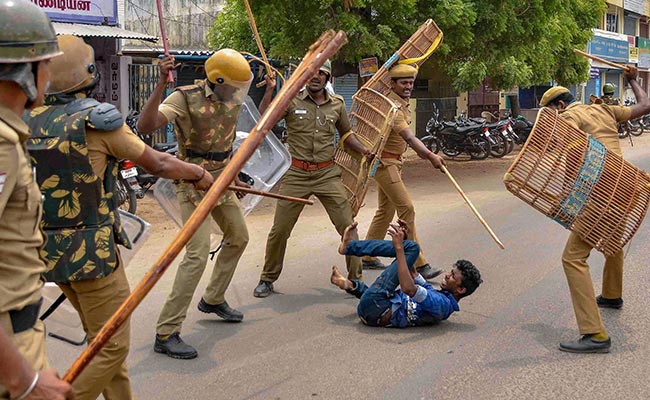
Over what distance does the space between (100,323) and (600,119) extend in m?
3.47

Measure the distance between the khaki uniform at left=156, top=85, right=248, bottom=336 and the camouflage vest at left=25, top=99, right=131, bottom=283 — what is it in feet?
4.73

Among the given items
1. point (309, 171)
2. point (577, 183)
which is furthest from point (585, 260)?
point (309, 171)

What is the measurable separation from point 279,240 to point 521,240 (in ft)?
10.5

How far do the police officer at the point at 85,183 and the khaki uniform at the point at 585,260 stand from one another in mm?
2598

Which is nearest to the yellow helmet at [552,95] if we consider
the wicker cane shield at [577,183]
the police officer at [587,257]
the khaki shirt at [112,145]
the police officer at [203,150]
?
the police officer at [587,257]

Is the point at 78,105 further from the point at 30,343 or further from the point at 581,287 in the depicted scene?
the point at 581,287

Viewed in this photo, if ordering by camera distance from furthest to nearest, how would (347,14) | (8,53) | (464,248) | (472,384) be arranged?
1. (347,14)
2. (464,248)
3. (472,384)
4. (8,53)

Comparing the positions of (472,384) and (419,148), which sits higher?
(419,148)

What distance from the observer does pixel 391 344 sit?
4750 millimetres

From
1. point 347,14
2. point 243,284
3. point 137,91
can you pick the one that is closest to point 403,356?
point 243,284

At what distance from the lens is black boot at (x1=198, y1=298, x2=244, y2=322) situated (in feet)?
16.9

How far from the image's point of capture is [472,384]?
162 inches

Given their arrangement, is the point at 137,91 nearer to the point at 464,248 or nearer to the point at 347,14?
the point at 347,14

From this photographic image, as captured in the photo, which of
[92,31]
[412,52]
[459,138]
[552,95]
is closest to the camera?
[552,95]
